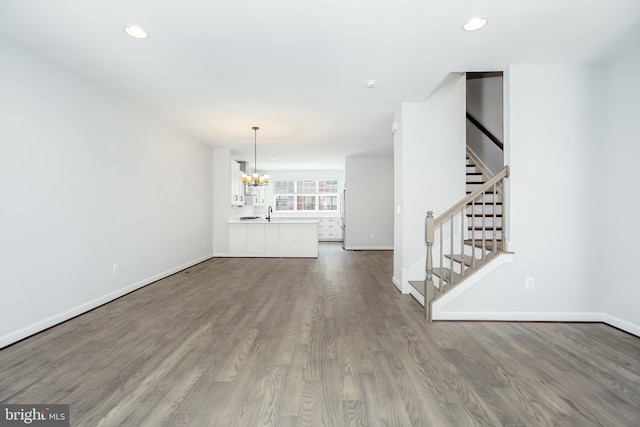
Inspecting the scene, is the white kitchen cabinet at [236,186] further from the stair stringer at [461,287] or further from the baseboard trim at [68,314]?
the stair stringer at [461,287]

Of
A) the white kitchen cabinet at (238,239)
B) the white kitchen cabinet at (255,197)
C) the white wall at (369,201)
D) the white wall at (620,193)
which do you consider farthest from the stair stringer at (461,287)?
the white kitchen cabinet at (255,197)

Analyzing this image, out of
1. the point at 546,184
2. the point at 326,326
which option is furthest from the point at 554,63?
the point at 326,326

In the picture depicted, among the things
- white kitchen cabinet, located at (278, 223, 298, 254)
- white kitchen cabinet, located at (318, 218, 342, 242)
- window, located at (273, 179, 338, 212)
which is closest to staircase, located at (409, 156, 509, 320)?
white kitchen cabinet, located at (278, 223, 298, 254)

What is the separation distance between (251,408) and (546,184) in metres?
3.25

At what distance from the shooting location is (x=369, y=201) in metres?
7.96

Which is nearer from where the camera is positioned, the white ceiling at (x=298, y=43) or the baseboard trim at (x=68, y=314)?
the white ceiling at (x=298, y=43)

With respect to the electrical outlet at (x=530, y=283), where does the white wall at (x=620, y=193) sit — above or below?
above

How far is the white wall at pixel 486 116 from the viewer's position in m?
4.74

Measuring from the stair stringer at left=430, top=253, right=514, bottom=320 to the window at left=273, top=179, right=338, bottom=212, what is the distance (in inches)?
311

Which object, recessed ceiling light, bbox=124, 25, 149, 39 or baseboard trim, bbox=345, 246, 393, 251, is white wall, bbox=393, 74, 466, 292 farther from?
baseboard trim, bbox=345, 246, 393, 251

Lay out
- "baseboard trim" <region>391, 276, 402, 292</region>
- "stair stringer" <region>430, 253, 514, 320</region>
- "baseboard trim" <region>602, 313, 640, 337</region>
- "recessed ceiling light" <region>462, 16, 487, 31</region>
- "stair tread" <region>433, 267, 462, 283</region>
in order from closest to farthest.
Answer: "recessed ceiling light" <region>462, 16, 487, 31</region> → "baseboard trim" <region>602, 313, 640, 337</region> → "stair stringer" <region>430, 253, 514, 320</region> → "stair tread" <region>433, 267, 462, 283</region> → "baseboard trim" <region>391, 276, 402, 292</region>

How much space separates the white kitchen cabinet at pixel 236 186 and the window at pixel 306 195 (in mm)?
3237

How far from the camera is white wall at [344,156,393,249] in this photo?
7945 millimetres

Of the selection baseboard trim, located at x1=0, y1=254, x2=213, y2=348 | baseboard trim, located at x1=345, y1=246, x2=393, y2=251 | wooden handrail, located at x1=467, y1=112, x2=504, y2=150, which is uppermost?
wooden handrail, located at x1=467, y1=112, x2=504, y2=150
